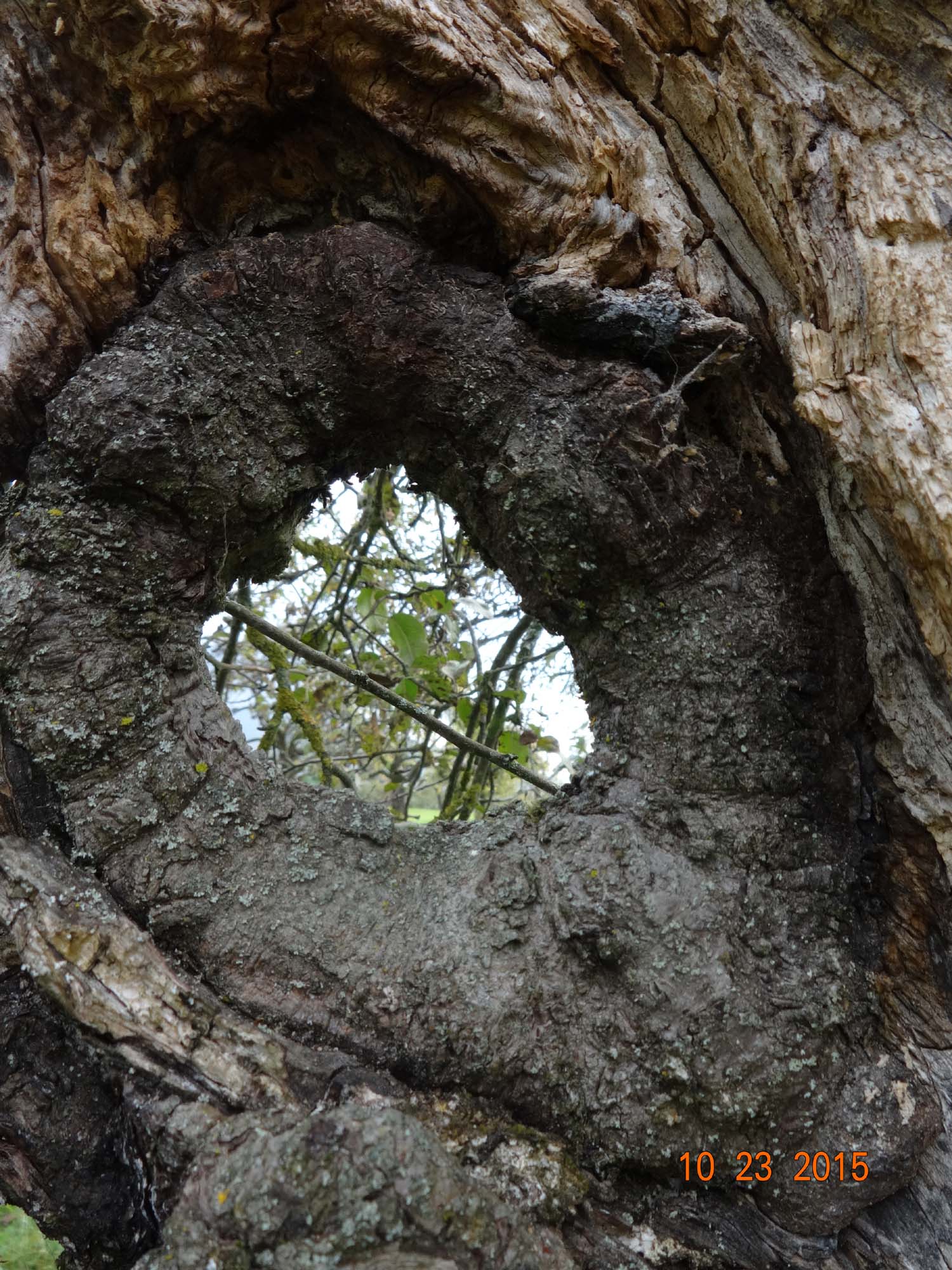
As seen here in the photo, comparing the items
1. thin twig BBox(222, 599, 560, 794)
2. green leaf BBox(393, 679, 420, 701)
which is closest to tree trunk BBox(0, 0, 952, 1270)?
thin twig BBox(222, 599, 560, 794)

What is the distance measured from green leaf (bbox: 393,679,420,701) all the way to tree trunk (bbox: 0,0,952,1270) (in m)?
1.02

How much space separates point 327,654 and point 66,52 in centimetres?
199

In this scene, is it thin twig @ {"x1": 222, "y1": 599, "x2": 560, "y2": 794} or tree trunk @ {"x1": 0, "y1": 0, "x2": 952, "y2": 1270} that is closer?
tree trunk @ {"x1": 0, "y1": 0, "x2": 952, "y2": 1270}

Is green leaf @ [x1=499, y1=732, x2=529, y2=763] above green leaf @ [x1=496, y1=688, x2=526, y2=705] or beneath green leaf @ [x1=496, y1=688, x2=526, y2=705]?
beneath

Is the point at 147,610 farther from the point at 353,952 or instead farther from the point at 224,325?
the point at 353,952

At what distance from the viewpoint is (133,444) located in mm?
1480

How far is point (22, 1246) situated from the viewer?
14.0ft

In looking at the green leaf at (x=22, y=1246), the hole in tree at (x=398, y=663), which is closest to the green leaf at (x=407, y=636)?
the hole in tree at (x=398, y=663)

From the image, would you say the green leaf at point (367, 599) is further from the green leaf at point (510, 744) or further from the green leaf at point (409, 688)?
the green leaf at point (510, 744)

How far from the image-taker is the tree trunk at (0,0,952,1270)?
1229mm

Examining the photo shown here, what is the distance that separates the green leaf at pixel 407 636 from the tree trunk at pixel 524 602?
0.91 m

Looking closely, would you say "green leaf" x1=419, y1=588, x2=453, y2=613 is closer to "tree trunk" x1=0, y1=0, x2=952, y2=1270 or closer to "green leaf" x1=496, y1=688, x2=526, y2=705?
"green leaf" x1=496, y1=688, x2=526, y2=705
